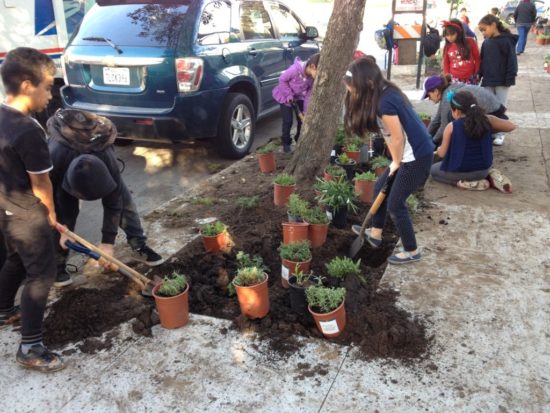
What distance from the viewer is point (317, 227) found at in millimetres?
4289

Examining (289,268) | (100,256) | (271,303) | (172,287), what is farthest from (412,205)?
(100,256)

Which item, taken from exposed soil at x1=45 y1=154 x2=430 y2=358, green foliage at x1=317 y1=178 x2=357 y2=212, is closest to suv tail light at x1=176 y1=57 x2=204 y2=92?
exposed soil at x1=45 y1=154 x2=430 y2=358

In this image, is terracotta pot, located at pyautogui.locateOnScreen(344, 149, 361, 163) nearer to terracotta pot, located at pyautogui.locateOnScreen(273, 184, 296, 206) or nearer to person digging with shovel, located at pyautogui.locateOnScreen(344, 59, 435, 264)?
terracotta pot, located at pyautogui.locateOnScreen(273, 184, 296, 206)

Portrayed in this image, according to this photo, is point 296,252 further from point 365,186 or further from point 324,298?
point 365,186

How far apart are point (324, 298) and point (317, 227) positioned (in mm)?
1249

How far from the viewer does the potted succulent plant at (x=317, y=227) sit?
429cm

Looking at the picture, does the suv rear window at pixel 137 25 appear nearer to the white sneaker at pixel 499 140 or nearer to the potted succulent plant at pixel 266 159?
the potted succulent plant at pixel 266 159

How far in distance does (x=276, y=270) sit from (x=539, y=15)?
23.1 m

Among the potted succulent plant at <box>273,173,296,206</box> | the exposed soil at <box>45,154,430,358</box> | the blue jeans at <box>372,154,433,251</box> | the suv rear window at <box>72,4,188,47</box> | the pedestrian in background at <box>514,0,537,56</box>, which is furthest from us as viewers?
the pedestrian in background at <box>514,0,537,56</box>

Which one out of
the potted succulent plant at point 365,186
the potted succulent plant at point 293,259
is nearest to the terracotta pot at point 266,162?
the potted succulent plant at point 365,186

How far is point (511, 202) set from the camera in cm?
516

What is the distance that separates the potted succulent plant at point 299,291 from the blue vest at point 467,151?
2821 millimetres

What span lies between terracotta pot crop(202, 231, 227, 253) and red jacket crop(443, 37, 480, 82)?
16.1 ft

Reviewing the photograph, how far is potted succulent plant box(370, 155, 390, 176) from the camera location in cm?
578
